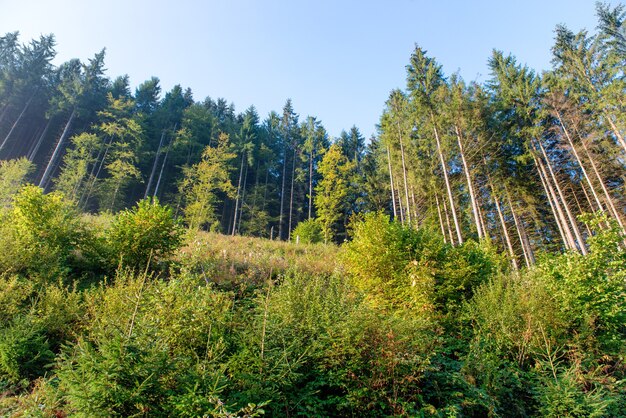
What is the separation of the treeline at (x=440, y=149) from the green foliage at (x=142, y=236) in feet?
23.9

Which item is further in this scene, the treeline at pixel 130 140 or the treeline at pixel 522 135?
the treeline at pixel 130 140

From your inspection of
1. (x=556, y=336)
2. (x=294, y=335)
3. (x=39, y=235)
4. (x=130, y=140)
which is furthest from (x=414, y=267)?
(x=130, y=140)

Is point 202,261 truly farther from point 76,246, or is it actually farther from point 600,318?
point 600,318

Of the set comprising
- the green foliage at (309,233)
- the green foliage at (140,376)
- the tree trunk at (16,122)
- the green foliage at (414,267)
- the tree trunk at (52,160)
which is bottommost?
the green foliage at (140,376)

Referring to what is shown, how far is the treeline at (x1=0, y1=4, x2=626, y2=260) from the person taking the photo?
1720cm

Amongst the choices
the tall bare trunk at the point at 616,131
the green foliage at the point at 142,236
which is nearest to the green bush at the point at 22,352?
the green foliage at the point at 142,236

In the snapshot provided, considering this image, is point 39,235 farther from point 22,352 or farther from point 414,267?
point 414,267

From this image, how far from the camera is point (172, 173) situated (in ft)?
108

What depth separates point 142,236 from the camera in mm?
7453

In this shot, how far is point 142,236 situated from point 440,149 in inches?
611

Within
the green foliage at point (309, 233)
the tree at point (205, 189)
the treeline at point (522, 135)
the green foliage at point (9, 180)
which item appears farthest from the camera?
the green foliage at point (309, 233)

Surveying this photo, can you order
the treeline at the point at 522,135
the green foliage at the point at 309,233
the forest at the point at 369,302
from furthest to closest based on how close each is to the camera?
the green foliage at the point at 309,233
the treeline at the point at 522,135
the forest at the point at 369,302

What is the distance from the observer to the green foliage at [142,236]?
288 inches

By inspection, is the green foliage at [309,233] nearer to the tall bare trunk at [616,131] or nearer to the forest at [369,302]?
the forest at [369,302]
